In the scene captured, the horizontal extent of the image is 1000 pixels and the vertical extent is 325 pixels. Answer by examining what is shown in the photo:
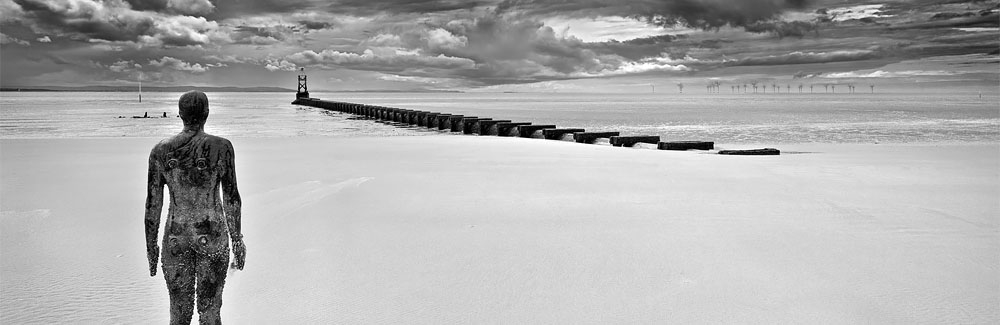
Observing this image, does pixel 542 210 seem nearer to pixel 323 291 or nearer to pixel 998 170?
pixel 323 291

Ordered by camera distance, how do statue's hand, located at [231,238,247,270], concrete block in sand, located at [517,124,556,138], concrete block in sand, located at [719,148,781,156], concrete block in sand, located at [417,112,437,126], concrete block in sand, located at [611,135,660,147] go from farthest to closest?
1. concrete block in sand, located at [417,112,437,126]
2. concrete block in sand, located at [517,124,556,138]
3. concrete block in sand, located at [611,135,660,147]
4. concrete block in sand, located at [719,148,781,156]
5. statue's hand, located at [231,238,247,270]

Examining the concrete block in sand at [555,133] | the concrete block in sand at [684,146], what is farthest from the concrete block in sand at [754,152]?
the concrete block in sand at [555,133]

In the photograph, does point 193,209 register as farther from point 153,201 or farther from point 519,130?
point 519,130

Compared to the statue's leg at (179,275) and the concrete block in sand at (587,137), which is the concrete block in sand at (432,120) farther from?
the statue's leg at (179,275)

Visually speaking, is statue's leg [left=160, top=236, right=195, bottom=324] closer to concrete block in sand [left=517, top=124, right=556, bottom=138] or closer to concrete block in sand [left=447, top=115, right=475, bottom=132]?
concrete block in sand [left=517, top=124, right=556, bottom=138]

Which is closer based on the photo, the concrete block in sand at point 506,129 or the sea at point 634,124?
the concrete block in sand at point 506,129

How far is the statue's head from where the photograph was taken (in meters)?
3.61

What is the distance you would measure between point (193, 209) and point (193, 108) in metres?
0.47

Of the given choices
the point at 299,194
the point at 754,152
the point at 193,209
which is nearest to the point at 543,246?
the point at 193,209

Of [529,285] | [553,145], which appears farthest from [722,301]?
[553,145]

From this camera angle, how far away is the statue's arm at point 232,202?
3650mm

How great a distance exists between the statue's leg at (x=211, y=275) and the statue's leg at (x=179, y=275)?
0.18ft

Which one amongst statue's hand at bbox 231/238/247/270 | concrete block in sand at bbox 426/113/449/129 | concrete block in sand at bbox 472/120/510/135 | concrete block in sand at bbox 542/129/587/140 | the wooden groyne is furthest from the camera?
concrete block in sand at bbox 426/113/449/129

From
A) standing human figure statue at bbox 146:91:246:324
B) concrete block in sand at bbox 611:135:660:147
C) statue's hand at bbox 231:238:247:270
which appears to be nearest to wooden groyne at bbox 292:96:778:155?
concrete block in sand at bbox 611:135:660:147
